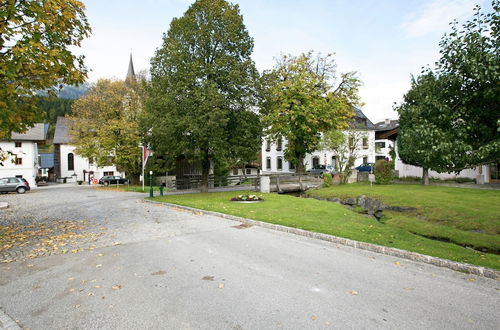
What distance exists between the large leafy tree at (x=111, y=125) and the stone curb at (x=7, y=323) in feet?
95.9

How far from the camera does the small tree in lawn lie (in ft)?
85.4

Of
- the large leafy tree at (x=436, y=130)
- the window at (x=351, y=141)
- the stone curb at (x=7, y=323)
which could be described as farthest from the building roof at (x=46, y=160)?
the large leafy tree at (x=436, y=130)

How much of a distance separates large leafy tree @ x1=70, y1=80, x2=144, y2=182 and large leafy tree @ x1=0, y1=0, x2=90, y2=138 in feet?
78.2

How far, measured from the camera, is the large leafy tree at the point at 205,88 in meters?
18.8

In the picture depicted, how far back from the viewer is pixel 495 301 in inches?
179

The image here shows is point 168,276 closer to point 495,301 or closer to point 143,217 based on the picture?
point 495,301

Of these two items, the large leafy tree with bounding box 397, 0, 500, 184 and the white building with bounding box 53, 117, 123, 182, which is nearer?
the large leafy tree with bounding box 397, 0, 500, 184

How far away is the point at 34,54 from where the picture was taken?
24.1 ft

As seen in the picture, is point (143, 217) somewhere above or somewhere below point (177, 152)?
below

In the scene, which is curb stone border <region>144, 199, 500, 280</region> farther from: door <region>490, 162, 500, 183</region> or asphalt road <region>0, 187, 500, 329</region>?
door <region>490, 162, 500, 183</region>

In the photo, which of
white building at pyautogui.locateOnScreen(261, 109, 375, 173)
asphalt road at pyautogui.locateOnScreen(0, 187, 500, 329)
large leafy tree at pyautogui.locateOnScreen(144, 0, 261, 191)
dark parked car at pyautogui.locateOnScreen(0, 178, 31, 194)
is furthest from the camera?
white building at pyautogui.locateOnScreen(261, 109, 375, 173)

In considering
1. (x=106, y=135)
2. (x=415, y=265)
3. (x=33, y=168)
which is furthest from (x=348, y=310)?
(x=33, y=168)

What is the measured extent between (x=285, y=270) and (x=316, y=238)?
2970mm

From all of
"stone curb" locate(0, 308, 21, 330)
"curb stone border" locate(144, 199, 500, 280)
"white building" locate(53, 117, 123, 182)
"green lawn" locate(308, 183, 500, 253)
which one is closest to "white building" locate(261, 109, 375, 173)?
"white building" locate(53, 117, 123, 182)
